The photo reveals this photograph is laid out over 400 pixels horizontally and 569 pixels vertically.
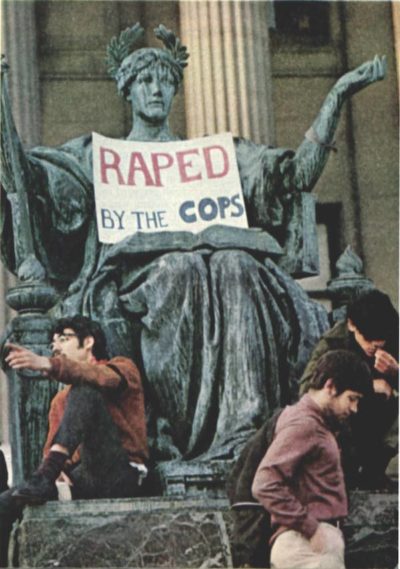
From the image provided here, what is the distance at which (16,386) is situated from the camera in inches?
499

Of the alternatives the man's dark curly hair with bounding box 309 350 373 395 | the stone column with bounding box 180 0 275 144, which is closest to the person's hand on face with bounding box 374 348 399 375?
the man's dark curly hair with bounding box 309 350 373 395

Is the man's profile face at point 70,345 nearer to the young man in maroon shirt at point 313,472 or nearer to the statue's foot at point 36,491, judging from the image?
the statue's foot at point 36,491

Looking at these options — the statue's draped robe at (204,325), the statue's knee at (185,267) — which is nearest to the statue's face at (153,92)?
the statue's draped robe at (204,325)

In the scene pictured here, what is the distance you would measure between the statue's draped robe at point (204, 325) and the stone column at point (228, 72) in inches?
328

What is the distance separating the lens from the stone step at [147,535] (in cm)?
1146

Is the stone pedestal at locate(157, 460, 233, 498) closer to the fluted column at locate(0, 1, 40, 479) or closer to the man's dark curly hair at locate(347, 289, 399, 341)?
the man's dark curly hair at locate(347, 289, 399, 341)

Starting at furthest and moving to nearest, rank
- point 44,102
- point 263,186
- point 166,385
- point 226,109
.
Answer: point 44,102 → point 226,109 → point 263,186 → point 166,385

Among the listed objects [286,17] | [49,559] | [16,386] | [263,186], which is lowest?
[49,559]

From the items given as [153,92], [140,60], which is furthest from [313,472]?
[140,60]

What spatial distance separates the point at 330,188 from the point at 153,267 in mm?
11510

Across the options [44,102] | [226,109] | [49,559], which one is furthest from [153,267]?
[44,102]

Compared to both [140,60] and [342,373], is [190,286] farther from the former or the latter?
[342,373]

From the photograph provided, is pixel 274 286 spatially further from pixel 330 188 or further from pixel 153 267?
pixel 330 188

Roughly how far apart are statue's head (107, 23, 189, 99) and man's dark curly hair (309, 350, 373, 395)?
124 inches
